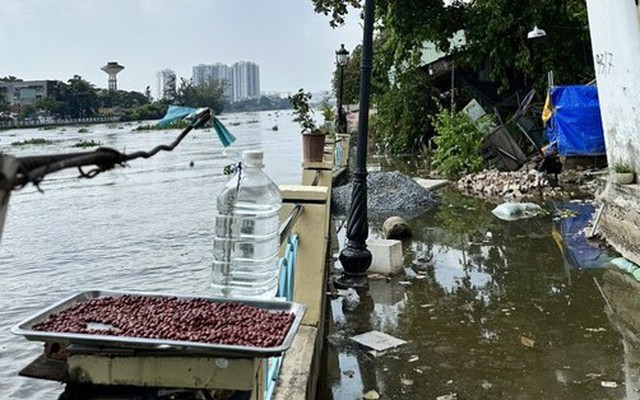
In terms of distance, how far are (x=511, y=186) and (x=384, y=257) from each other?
7.04m

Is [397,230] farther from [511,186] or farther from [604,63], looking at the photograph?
[511,186]

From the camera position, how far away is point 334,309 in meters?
5.88

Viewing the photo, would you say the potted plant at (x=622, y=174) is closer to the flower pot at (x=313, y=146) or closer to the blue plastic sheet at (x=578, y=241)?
the blue plastic sheet at (x=578, y=241)

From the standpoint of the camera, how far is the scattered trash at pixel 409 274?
695 cm

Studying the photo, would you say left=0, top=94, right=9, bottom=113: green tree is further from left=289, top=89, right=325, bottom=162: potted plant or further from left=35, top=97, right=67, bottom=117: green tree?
left=289, top=89, right=325, bottom=162: potted plant

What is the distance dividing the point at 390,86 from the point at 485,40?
5065 mm

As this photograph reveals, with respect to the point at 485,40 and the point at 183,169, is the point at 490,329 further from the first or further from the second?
the point at 183,169

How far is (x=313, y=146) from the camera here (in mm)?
7836

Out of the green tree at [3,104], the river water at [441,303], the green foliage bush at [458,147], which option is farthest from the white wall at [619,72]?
the green tree at [3,104]

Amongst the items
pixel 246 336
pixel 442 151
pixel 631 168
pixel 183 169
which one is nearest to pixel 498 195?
pixel 442 151

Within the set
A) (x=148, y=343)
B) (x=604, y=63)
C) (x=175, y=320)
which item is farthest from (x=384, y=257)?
(x=148, y=343)

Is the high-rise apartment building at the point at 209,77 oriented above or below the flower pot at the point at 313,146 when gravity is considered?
above

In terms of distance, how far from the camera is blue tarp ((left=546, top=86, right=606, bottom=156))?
14.2 m

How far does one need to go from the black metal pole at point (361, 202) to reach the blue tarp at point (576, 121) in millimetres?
9389
